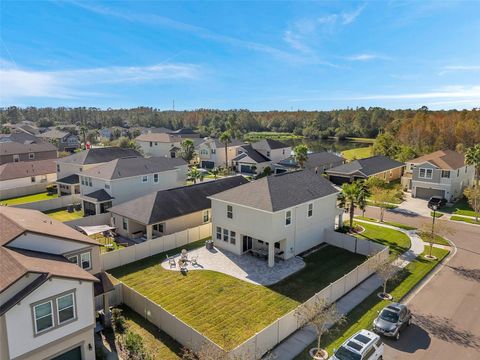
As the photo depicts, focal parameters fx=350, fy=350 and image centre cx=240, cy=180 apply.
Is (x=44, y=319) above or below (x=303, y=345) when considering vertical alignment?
above

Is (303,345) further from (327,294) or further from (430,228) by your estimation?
(430,228)

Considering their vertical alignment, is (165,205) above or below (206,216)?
above

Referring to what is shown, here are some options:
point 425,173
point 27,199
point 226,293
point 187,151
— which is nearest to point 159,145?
point 187,151

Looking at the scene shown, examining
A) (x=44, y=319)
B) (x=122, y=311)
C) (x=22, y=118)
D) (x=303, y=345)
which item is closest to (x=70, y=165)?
(x=122, y=311)

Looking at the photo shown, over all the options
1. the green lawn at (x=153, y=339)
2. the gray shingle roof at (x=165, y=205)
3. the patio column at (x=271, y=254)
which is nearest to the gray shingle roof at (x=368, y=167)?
the gray shingle roof at (x=165, y=205)

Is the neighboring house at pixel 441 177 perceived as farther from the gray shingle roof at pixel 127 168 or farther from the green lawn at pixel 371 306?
the gray shingle roof at pixel 127 168

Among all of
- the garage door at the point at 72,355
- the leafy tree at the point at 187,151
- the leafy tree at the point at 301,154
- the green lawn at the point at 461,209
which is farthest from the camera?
the leafy tree at the point at 187,151

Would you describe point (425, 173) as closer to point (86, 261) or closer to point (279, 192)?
point (279, 192)
